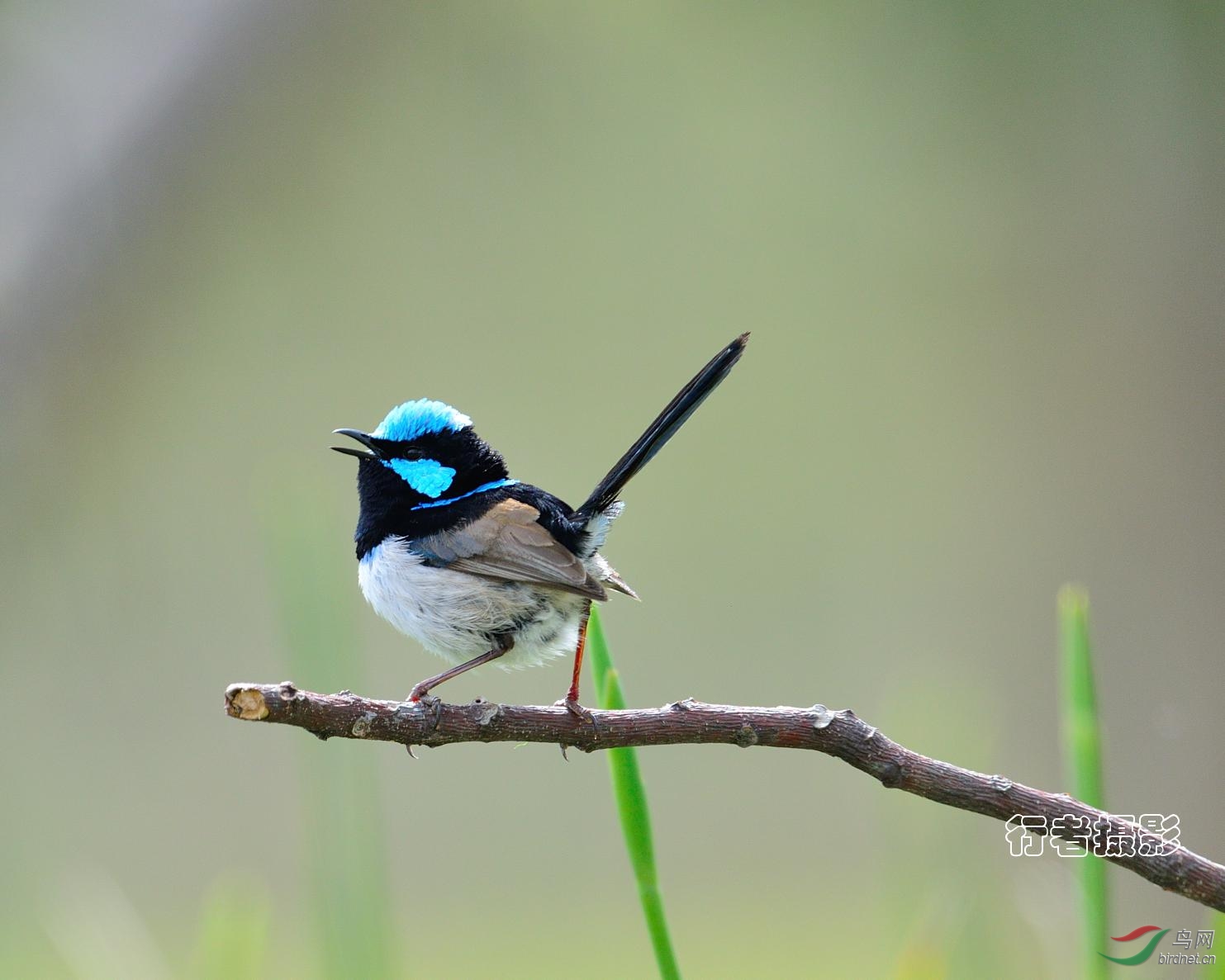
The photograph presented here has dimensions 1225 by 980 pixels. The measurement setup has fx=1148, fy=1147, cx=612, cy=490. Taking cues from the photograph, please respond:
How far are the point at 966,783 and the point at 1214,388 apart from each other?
122 inches

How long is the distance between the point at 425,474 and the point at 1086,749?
116cm

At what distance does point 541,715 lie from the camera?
111cm

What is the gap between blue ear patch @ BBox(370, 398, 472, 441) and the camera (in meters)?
1.75

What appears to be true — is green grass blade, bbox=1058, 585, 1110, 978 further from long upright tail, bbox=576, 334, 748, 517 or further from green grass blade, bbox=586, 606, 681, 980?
long upright tail, bbox=576, 334, 748, 517

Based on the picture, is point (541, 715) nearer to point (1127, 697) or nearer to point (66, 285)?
point (66, 285)

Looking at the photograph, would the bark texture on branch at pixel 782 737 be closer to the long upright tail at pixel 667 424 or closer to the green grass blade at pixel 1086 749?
the green grass blade at pixel 1086 749

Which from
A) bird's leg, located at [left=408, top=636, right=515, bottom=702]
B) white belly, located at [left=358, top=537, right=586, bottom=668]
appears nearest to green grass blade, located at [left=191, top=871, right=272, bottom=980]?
bird's leg, located at [left=408, top=636, right=515, bottom=702]

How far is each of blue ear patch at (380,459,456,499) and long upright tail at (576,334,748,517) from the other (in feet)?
0.73

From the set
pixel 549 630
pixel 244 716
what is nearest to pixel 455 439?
pixel 549 630

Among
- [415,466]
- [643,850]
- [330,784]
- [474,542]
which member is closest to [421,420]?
[415,466]

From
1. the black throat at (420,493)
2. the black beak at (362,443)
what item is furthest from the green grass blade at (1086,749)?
the black beak at (362,443)

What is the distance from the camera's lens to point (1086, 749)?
83 cm

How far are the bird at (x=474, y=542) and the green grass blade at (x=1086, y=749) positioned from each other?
0.68 m

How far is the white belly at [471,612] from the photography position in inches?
62.8
